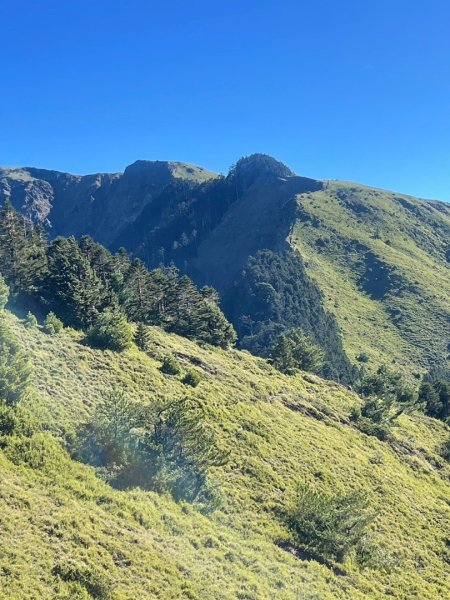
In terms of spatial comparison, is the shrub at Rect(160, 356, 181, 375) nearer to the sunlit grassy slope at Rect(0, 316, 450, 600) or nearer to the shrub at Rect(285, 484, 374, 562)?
the sunlit grassy slope at Rect(0, 316, 450, 600)

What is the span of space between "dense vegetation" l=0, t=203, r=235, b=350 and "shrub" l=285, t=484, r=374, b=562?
22504 millimetres

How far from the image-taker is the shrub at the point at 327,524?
92.2 ft

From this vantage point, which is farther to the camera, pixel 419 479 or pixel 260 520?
pixel 419 479

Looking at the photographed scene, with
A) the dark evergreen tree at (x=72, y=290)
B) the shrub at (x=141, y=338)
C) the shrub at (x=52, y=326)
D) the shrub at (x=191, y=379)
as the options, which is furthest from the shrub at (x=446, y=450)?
→ the shrub at (x=52, y=326)

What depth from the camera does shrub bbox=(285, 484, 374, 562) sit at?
92.2 ft

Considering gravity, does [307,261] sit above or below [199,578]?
above

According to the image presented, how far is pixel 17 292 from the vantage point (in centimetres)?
5153

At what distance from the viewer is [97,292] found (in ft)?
170

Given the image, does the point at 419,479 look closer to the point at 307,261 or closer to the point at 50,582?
the point at 50,582

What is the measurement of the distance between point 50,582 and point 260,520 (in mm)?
15966

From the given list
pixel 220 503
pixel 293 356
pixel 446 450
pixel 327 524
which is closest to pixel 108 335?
pixel 220 503

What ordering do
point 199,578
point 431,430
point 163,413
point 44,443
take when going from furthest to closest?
point 431,430, point 163,413, point 44,443, point 199,578

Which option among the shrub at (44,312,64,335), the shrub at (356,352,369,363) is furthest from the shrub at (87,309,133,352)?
the shrub at (356,352,369,363)

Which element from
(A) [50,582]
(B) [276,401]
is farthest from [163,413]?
(B) [276,401]
